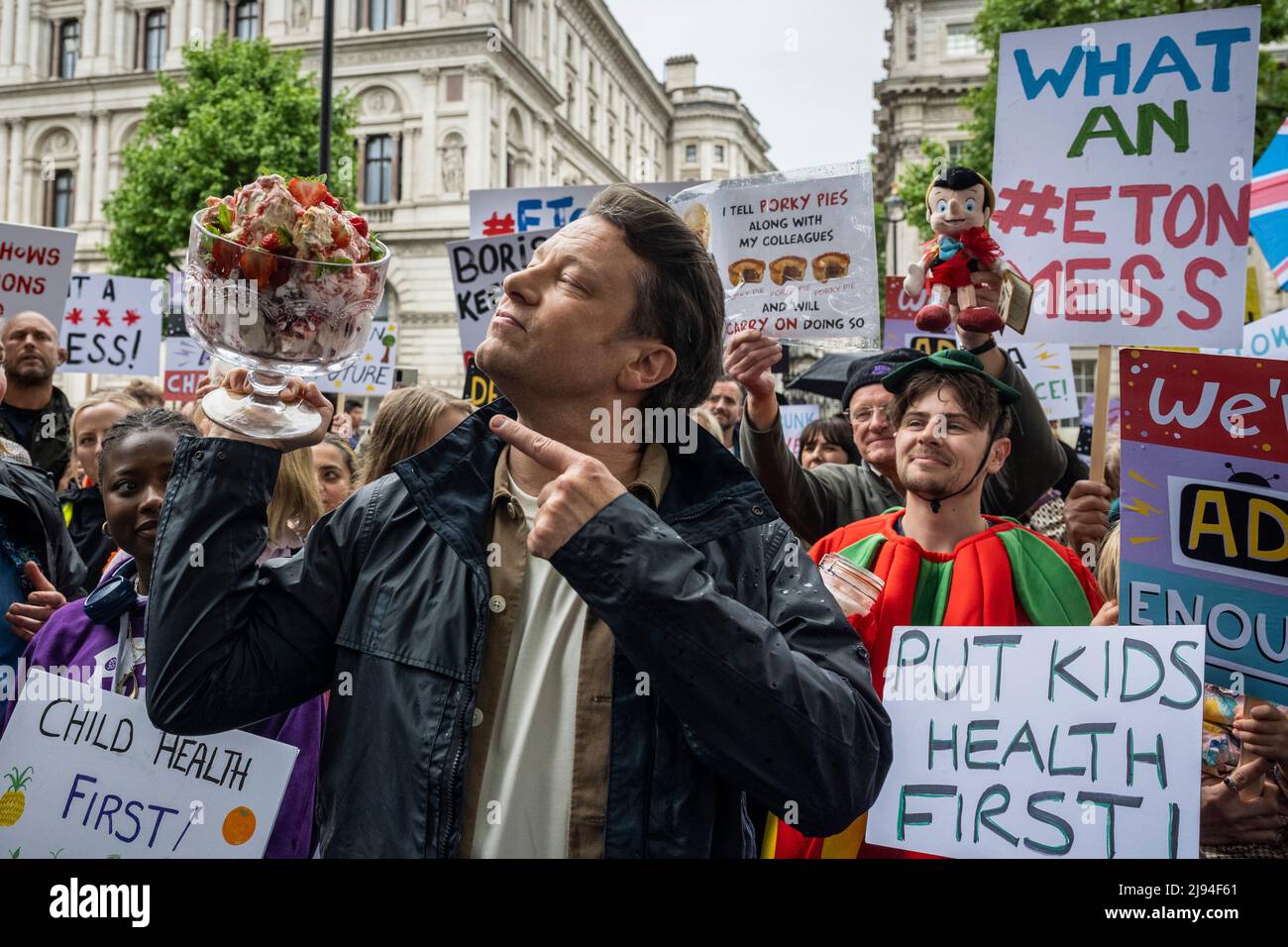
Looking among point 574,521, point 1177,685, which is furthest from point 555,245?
point 1177,685

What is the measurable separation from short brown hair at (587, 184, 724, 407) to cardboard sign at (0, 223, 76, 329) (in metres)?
4.54

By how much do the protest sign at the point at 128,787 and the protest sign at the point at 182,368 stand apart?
708 cm

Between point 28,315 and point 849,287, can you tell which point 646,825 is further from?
point 28,315

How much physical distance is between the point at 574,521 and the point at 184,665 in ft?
2.33

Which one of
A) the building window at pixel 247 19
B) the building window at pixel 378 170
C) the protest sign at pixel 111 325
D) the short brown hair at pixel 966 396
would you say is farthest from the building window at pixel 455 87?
the short brown hair at pixel 966 396

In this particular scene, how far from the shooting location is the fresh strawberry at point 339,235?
2074 mm

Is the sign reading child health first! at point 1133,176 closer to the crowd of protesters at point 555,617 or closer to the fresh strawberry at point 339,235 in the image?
the crowd of protesters at point 555,617

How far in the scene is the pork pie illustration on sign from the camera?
3385 millimetres

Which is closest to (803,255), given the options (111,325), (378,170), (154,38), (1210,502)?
(1210,502)

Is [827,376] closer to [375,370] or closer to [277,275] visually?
[277,275]

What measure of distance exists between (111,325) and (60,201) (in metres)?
35.3

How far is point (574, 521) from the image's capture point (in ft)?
5.26

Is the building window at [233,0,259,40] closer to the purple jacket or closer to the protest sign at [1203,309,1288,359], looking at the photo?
the protest sign at [1203,309,1288,359]

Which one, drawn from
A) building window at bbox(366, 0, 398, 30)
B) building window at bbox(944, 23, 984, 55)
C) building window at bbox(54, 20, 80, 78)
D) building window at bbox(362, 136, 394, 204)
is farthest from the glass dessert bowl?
building window at bbox(54, 20, 80, 78)
